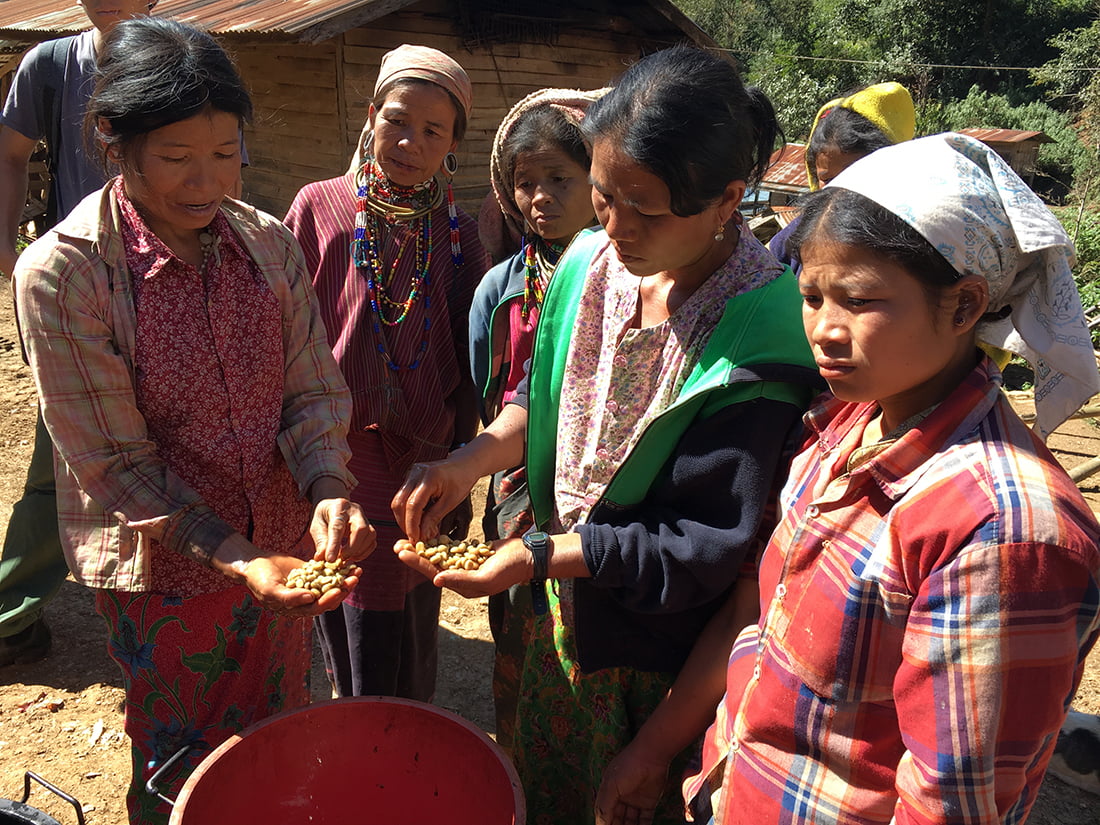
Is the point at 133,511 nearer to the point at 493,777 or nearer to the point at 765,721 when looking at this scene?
the point at 493,777

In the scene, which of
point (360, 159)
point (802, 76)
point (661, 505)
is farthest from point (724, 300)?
point (802, 76)

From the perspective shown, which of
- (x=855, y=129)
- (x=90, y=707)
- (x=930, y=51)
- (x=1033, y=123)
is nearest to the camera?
(x=90, y=707)

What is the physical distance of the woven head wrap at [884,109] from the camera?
3664mm

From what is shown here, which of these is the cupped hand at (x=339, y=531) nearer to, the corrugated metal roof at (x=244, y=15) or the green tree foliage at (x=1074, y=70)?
the corrugated metal roof at (x=244, y=15)

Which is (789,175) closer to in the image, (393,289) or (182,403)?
(393,289)

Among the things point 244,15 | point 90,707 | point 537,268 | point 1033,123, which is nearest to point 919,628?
point 537,268

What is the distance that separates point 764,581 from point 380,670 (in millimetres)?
1768

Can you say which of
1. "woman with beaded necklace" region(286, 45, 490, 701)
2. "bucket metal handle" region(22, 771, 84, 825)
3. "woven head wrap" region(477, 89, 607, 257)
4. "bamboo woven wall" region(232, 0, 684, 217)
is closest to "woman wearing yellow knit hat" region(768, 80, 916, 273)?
"woven head wrap" region(477, 89, 607, 257)

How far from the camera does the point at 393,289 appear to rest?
2.71 meters

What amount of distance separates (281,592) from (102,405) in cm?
54

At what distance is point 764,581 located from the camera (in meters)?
1.55

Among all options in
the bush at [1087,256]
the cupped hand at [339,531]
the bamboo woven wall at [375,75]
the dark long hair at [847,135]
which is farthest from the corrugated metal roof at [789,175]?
the cupped hand at [339,531]

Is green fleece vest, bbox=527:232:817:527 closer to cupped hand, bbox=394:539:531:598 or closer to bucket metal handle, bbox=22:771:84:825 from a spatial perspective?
cupped hand, bbox=394:539:531:598

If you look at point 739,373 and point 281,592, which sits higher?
point 739,373
